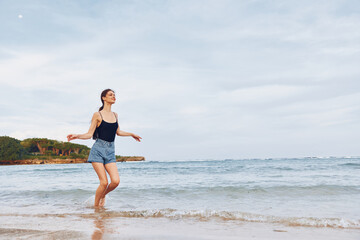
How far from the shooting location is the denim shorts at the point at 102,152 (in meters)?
5.96

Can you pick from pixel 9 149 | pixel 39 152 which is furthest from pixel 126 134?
pixel 39 152

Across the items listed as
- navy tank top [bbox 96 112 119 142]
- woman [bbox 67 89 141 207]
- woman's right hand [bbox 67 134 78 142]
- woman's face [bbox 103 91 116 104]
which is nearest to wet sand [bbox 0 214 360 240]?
woman [bbox 67 89 141 207]

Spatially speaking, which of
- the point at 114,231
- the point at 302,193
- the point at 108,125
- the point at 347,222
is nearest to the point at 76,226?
the point at 114,231

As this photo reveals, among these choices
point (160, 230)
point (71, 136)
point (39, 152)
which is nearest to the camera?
point (160, 230)

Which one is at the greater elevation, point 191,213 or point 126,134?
point 126,134

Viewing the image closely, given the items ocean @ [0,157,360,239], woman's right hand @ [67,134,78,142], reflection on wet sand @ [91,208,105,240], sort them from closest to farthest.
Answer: reflection on wet sand @ [91,208,105,240] → ocean @ [0,157,360,239] → woman's right hand @ [67,134,78,142]

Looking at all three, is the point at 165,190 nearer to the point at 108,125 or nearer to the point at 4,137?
the point at 108,125

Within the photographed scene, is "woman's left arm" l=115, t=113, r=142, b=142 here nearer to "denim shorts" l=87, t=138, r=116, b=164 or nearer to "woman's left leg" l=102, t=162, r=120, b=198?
"denim shorts" l=87, t=138, r=116, b=164

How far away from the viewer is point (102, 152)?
5.99m

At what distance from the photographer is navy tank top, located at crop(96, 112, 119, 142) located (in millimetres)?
5945

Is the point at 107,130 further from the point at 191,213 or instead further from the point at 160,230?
the point at 160,230

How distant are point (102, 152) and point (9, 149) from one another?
82291mm

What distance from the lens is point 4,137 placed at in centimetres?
7894

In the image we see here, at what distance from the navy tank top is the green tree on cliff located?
3212 inches
